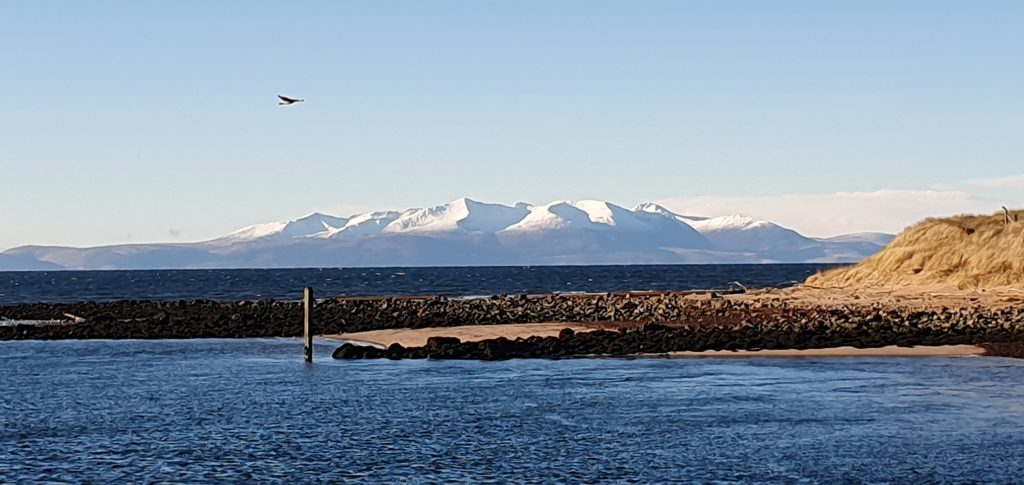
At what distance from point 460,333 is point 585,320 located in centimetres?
783

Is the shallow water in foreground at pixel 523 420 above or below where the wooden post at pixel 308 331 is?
below

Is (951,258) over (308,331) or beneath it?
over

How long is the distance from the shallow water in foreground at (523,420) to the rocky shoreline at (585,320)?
310 cm

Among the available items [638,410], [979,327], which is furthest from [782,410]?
[979,327]

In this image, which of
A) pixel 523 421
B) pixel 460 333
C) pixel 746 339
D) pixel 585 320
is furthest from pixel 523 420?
pixel 585 320

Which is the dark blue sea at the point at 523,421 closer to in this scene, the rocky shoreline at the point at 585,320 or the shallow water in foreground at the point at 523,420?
the shallow water in foreground at the point at 523,420

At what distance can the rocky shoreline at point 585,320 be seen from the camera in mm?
46469

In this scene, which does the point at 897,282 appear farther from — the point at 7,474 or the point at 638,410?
the point at 7,474

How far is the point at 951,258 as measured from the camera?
230 ft

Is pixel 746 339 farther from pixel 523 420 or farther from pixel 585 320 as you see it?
pixel 523 420

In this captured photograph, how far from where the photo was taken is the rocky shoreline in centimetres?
4647

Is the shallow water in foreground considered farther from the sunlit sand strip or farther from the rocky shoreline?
the sunlit sand strip

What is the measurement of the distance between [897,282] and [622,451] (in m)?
48.7

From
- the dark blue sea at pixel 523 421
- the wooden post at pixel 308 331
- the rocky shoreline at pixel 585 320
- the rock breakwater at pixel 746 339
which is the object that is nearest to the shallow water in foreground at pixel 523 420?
the dark blue sea at pixel 523 421
